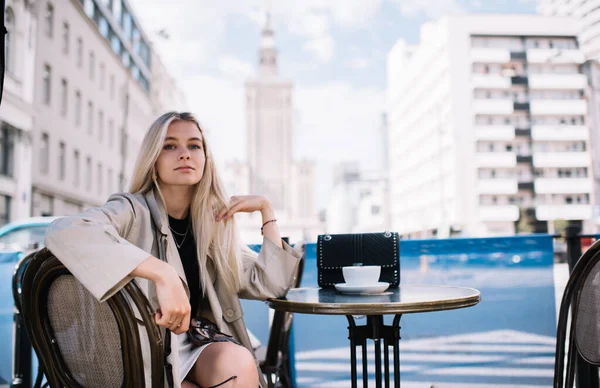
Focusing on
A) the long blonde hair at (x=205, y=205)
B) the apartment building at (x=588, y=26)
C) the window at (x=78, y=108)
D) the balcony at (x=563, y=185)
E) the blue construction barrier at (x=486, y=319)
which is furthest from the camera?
the apartment building at (x=588, y=26)

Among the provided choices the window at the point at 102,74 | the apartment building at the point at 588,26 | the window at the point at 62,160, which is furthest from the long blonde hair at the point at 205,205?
the apartment building at the point at 588,26

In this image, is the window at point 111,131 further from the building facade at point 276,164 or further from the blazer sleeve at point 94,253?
the building facade at point 276,164

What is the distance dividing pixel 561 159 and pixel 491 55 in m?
12.1

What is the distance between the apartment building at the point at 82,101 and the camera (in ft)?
67.8

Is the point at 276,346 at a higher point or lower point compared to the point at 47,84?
lower

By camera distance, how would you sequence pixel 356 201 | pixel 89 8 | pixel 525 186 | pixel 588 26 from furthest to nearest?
pixel 356 201
pixel 588 26
pixel 525 186
pixel 89 8

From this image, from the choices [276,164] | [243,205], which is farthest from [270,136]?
[243,205]

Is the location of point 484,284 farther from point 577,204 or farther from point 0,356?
point 577,204

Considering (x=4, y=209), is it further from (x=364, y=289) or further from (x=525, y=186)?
(x=525, y=186)

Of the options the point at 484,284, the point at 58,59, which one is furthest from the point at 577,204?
the point at 484,284

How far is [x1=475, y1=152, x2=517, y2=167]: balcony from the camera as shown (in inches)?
2048

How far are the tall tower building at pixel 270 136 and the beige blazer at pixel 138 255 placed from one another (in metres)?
94.5

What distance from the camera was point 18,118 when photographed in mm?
17500

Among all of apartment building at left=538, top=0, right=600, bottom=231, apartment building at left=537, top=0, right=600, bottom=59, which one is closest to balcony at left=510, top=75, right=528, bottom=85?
apartment building at left=538, top=0, right=600, bottom=231
